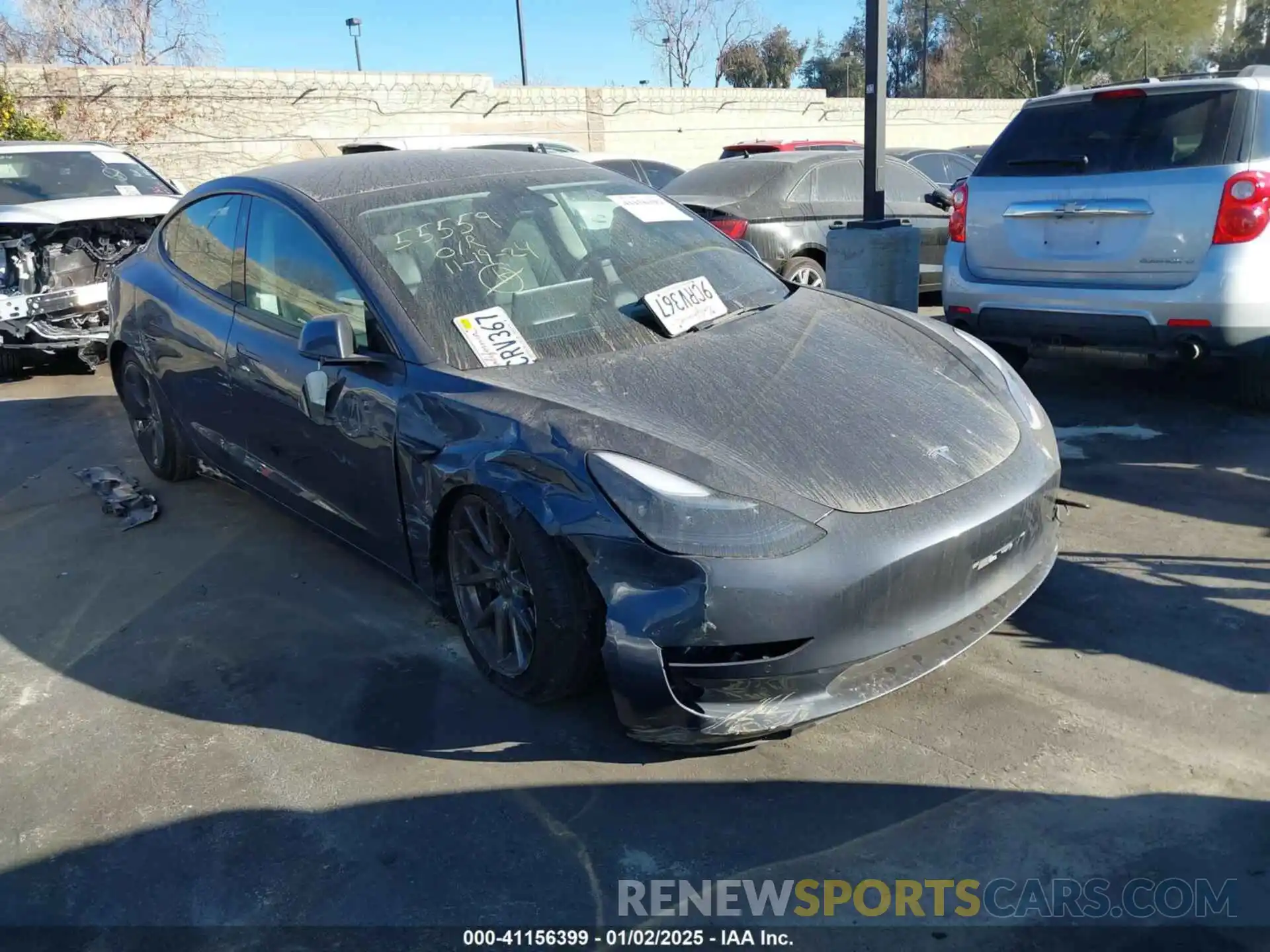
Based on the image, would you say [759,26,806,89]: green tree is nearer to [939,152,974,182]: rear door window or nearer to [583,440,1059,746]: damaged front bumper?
[939,152,974,182]: rear door window

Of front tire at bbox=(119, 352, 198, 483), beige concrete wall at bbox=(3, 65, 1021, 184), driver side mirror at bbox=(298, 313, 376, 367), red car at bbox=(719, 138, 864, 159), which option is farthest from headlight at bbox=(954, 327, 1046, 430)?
beige concrete wall at bbox=(3, 65, 1021, 184)

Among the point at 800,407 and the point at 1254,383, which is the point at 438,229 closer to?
the point at 800,407

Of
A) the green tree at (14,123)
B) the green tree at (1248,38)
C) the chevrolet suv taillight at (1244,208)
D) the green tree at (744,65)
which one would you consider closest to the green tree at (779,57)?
the green tree at (744,65)

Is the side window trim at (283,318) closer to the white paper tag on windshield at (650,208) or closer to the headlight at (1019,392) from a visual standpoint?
the white paper tag on windshield at (650,208)

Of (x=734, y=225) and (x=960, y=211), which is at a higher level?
(x=960, y=211)

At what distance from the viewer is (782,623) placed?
261cm

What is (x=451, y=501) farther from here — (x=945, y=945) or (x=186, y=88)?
(x=186, y=88)

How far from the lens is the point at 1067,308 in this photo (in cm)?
542

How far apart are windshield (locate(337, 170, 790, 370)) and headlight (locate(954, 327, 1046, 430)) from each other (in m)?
0.83

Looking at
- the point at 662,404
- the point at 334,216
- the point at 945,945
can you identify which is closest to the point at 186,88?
the point at 334,216

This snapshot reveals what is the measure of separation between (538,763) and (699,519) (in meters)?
0.89

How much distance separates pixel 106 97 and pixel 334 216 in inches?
718

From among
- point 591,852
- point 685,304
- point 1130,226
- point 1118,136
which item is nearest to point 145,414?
point 685,304

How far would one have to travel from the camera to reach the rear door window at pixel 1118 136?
5059mm
